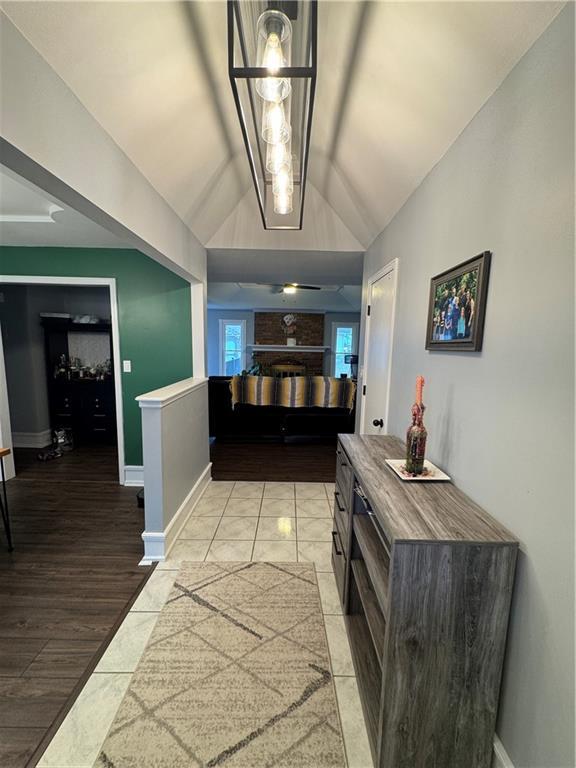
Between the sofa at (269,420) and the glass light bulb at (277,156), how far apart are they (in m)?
3.41

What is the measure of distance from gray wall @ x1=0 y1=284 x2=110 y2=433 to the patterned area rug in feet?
12.4

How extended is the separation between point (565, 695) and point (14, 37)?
236cm

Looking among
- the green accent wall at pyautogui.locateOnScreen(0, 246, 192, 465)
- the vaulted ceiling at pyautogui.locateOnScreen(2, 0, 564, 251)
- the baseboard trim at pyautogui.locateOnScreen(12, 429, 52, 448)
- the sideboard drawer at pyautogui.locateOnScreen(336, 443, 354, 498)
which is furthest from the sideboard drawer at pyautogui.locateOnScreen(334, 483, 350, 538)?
the baseboard trim at pyautogui.locateOnScreen(12, 429, 52, 448)

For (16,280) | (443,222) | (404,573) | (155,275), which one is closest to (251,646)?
(404,573)

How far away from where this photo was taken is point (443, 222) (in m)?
1.50

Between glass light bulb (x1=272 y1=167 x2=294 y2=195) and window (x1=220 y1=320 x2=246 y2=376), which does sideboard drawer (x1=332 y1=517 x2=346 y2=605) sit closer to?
glass light bulb (x1=272 y1=167 x2=294 y2=195)

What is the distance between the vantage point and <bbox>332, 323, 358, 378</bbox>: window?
880 centimetres

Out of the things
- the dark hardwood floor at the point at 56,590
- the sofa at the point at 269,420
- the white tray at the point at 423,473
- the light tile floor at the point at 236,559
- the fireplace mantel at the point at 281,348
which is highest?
the fireplace mantel at the point at 281,348

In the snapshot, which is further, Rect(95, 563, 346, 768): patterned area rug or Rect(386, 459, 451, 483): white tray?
Rect(386, 459, 451, 483): white tray

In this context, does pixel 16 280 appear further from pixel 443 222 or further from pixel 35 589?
pixel 443 222

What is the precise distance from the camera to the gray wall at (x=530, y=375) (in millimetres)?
814

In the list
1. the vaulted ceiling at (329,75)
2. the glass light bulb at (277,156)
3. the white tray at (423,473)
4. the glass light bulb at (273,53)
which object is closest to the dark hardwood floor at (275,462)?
the white tray at (423,473)

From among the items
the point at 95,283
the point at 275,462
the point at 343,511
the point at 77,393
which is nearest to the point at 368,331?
the point at 343,511

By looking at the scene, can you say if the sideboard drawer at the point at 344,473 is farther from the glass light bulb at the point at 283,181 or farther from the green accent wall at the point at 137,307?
the green accent wall at the point at 137,307
